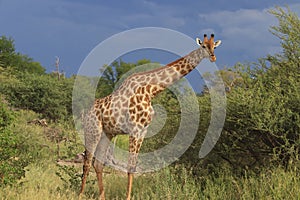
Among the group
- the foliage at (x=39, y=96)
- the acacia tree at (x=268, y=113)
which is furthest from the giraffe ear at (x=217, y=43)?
the foliage at (x=39, y=96)

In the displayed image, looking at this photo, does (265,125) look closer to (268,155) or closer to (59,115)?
(268,155)

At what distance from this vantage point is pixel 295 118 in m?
9.10

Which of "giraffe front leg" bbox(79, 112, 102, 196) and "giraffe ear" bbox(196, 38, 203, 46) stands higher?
"giraffe ear" bbox(196, 38, 203, 46)

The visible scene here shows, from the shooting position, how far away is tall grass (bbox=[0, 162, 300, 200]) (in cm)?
807

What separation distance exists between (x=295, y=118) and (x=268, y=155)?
4.23ft

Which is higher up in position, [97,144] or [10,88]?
[10,88]

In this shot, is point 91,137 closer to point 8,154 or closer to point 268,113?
point 8,154

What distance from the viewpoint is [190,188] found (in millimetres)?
9266

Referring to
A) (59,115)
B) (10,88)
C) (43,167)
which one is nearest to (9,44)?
(10,88)

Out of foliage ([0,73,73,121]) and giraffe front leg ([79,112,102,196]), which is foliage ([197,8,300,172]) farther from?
foliage ([0,73,73,121])

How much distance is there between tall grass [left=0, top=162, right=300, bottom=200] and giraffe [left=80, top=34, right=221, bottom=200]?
0.86m

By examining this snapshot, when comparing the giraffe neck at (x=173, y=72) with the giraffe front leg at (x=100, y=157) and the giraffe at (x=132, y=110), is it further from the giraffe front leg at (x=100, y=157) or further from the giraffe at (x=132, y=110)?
the giraffe front leg at (x=100, y=157)

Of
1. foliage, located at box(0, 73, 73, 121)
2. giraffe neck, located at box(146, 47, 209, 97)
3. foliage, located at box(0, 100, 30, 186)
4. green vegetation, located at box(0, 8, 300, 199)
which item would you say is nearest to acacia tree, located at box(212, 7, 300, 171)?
green vegetation, located at box(0, 8, 300, 199)

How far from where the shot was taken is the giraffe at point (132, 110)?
7.73 m
